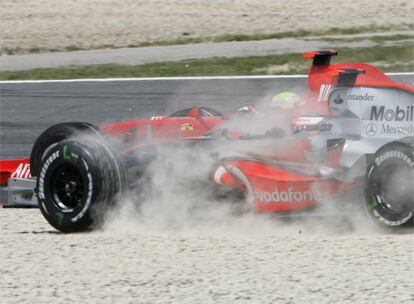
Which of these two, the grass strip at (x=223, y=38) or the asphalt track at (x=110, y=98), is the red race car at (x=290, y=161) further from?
the grass strip at (x=223, y=38)

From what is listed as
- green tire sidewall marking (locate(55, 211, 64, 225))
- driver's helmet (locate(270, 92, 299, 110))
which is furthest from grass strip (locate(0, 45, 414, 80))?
green tire sidewall marking (locate(55, 211, 64, 225))

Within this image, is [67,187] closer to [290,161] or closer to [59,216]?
[59,216]

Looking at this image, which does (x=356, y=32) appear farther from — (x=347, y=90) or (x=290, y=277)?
(x=290, y=277)

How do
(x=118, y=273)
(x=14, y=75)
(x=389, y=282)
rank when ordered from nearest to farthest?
(x=389, y=282) < (x=118, y=273) < (x=14, y=75)

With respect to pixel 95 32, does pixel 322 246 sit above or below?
below

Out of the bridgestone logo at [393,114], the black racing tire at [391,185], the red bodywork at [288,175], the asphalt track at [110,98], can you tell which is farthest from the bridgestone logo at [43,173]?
the asphalt track at [110,98]

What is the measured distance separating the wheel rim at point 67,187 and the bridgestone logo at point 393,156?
221 centimetres

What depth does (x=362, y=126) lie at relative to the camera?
746 cm

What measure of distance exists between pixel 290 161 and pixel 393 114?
913 millimetres

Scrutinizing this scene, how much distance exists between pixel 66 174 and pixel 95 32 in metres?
11.7

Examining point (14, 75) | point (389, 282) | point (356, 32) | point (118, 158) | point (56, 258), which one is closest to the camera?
point (389, 282)

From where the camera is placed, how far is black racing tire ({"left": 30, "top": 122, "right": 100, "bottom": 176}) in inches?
288

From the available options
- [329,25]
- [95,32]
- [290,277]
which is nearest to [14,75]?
[95,32]

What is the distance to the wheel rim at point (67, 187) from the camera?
7.12 metres
